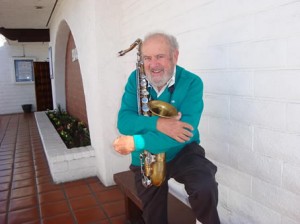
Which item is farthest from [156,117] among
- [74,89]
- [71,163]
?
[74,89]

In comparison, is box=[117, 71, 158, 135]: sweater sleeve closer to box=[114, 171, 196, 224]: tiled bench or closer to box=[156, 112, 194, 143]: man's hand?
box=[156, 112, 194, 143]: man's hand

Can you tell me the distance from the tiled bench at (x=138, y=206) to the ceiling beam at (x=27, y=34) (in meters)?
7.34

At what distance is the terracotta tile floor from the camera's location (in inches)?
113

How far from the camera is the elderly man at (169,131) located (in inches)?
61.0

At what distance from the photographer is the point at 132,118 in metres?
1.67

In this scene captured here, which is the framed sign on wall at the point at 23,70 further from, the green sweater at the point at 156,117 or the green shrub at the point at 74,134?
the green sweater at the point at 156,117

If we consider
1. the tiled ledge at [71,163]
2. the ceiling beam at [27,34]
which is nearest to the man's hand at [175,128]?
the tiled ledge at [71,163]

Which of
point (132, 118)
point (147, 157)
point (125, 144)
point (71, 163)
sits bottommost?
point (71, 163)

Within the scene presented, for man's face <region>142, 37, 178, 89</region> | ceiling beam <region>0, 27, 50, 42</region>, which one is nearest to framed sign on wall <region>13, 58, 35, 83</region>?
A: ceiling beam <region>0, 27, 50, 42</region>

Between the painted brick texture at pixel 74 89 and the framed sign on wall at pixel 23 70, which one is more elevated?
the framed sign on wall at pixel 23 70

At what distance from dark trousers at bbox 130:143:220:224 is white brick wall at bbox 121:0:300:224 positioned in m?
0.32

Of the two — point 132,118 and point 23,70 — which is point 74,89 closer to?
point 132,118

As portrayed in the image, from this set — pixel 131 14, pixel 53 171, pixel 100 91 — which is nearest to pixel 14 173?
pixel 53 171

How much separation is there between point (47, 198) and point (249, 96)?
8.43 ft
